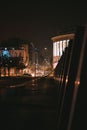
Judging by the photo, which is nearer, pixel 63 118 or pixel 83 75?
pixel 83 75

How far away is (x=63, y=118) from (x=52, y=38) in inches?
6397

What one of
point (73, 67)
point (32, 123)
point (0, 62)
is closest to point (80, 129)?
point (73, 67)

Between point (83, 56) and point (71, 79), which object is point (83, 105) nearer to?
point (83, 56)

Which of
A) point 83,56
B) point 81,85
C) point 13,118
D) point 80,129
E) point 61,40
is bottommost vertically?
point 13,118

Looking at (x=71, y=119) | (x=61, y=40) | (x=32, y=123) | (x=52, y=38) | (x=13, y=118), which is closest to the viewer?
(x=71, y=119)

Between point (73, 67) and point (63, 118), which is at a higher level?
point (73, 67)

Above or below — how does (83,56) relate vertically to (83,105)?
above

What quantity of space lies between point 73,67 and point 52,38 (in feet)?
535

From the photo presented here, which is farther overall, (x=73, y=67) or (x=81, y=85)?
(x=73, y=67)

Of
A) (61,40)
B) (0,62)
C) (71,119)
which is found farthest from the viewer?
(61,40)

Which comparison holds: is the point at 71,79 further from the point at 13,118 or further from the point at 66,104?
the point at 13,118

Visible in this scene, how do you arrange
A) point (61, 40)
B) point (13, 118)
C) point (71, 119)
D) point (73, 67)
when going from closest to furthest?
point (71, 119)
point (73, 67)
point (13, 118)
point (61, 40)

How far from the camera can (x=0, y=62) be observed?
122312mm

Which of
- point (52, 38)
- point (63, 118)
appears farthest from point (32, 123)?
point (52, 38)
